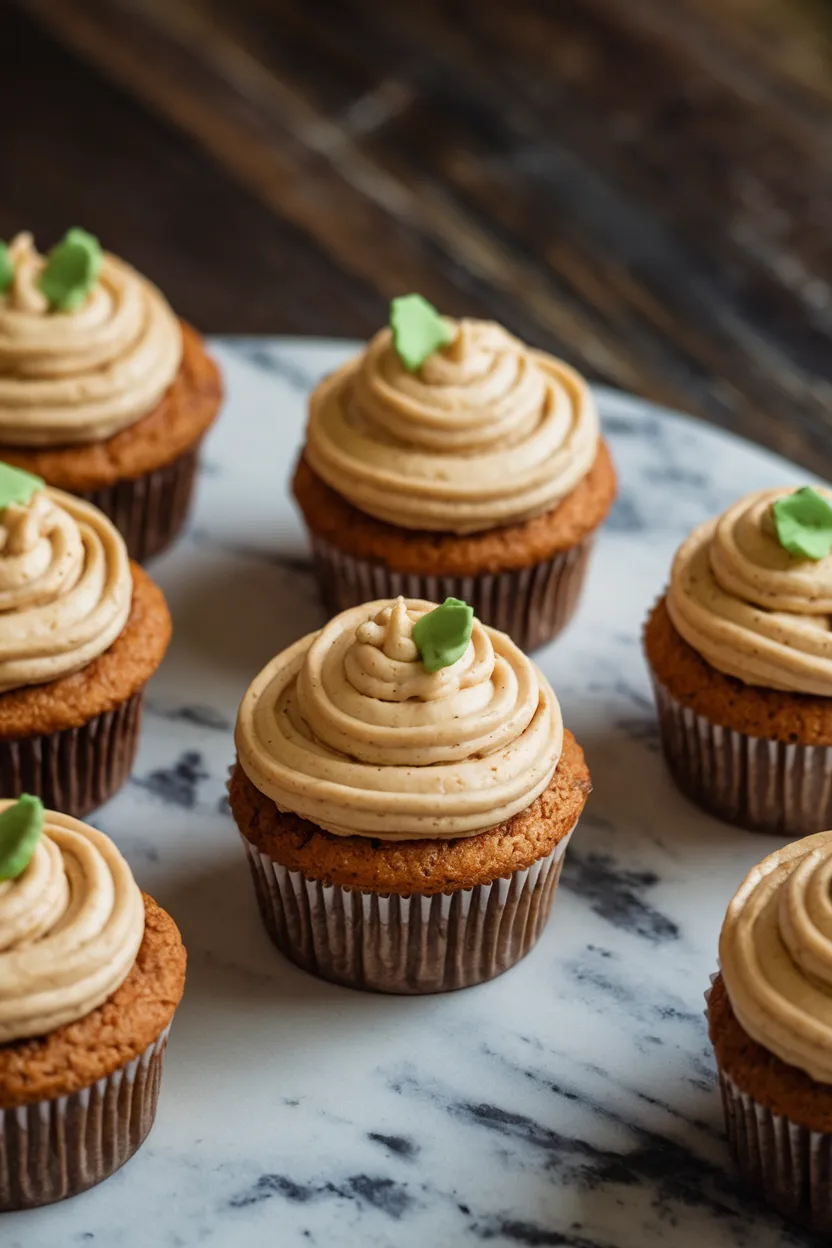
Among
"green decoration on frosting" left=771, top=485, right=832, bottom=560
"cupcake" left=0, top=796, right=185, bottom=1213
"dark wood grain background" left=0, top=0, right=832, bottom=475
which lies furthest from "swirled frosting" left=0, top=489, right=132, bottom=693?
"dark wood grain background" left=0, top=0, right=832, bottom=475

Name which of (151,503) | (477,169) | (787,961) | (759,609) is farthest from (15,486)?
(477,169)

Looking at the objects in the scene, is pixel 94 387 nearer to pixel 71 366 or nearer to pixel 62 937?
pixel 71 366

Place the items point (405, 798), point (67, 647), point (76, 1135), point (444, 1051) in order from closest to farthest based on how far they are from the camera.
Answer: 1. point (76, 1135)
2. point (405, 798)
3. point (444, 1051)
4. point (67, 647)

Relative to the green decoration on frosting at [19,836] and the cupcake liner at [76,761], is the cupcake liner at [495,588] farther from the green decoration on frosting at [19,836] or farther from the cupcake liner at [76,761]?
the green decoration on frosting at [19,836]

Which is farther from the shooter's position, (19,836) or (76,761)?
(76,761)

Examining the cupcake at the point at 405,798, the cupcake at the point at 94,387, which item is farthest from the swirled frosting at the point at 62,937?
the cupcake at the point at 94,387

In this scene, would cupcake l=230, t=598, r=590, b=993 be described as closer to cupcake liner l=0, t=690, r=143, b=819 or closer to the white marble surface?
the white marble surface
